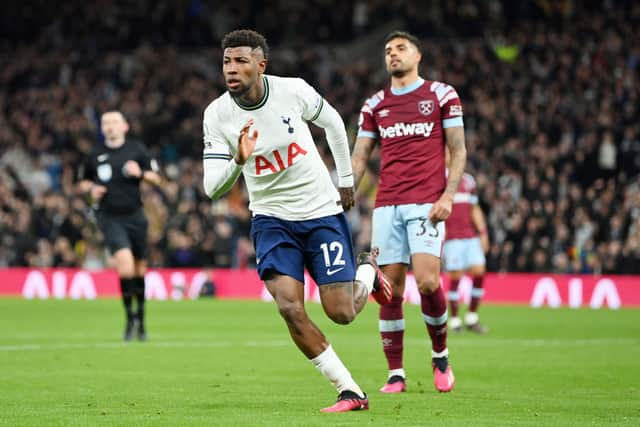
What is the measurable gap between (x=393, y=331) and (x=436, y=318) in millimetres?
400

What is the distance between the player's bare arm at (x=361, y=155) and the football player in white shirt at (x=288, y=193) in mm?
1455

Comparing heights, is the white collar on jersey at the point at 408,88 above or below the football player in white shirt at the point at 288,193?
above

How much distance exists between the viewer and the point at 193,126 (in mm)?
32844

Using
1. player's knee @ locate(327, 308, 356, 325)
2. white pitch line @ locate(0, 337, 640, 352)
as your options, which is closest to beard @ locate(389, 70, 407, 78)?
player's knee @ locate(327, 308, 356, 325)

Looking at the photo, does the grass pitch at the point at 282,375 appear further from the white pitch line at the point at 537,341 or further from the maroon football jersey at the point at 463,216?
the maroon football jersey at the point at 463,216

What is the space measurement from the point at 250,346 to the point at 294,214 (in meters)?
6.21

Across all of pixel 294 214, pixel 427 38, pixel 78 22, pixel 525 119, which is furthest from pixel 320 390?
pixel 78 22

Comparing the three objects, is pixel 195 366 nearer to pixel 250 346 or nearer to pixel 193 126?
pixel 250 346

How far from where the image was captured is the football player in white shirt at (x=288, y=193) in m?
7.99

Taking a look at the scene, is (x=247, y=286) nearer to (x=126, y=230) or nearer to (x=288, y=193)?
(x=126, y=230)

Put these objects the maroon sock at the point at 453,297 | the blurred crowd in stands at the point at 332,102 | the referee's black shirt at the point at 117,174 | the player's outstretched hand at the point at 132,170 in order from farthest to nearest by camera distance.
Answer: the blurred crowd in stands at the point at 332,102
the maroon sock at the point at 453,297
the referee's black shirt at the point at 117,174
the player's outstretched hand at the point at 132,170

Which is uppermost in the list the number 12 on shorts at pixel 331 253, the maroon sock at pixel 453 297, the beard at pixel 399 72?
the beard at pixel 399 72

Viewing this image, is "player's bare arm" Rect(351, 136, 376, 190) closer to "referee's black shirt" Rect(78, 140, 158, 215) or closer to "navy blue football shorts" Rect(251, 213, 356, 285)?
"navy blue football shorts" Rect(251, 213, 356, 285)

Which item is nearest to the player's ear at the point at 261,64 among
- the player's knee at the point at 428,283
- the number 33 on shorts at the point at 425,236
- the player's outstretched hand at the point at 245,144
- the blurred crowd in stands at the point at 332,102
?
the player's outstretched hand at the point at 245,144
